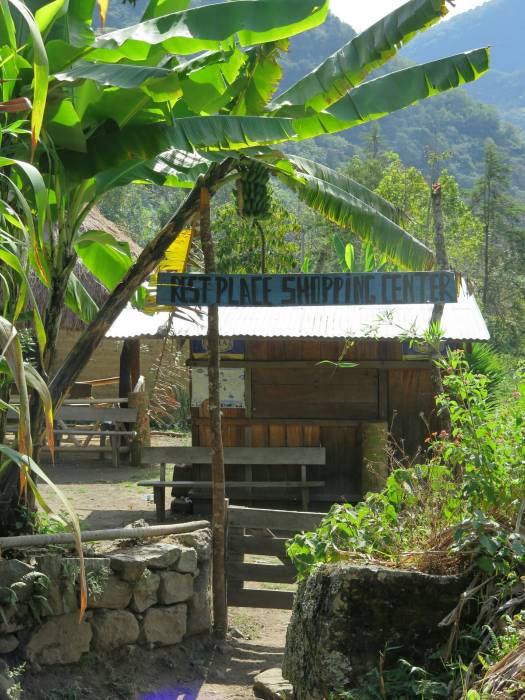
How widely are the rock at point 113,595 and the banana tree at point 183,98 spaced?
1410mm

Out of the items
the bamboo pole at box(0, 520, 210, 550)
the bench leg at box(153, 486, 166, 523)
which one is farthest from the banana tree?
the bench leg at box(153, 486, 166, 523)

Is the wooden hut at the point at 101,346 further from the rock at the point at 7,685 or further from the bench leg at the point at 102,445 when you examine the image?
the rock at the point at 7,685

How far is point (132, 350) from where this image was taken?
16.5m

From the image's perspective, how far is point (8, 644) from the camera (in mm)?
5500

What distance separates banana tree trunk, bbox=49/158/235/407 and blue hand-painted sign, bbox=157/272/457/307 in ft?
0.64

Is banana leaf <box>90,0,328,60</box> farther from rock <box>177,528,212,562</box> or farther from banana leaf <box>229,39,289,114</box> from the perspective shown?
rock <box>177,528,212,562</box>

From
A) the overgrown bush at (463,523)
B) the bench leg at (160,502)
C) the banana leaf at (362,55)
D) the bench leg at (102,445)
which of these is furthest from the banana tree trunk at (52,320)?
the bench leg at (102,445)

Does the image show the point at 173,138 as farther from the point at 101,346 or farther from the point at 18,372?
the point at 101,346

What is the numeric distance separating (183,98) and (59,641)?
12.9 feet

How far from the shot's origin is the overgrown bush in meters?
3.72

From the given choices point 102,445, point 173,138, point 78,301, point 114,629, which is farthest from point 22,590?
point 102,445

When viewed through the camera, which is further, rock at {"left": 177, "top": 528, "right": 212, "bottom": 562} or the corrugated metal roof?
the corrugated metal roof

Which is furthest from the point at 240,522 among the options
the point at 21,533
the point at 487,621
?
the point at 487,621

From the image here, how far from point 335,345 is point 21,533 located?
263 inches
